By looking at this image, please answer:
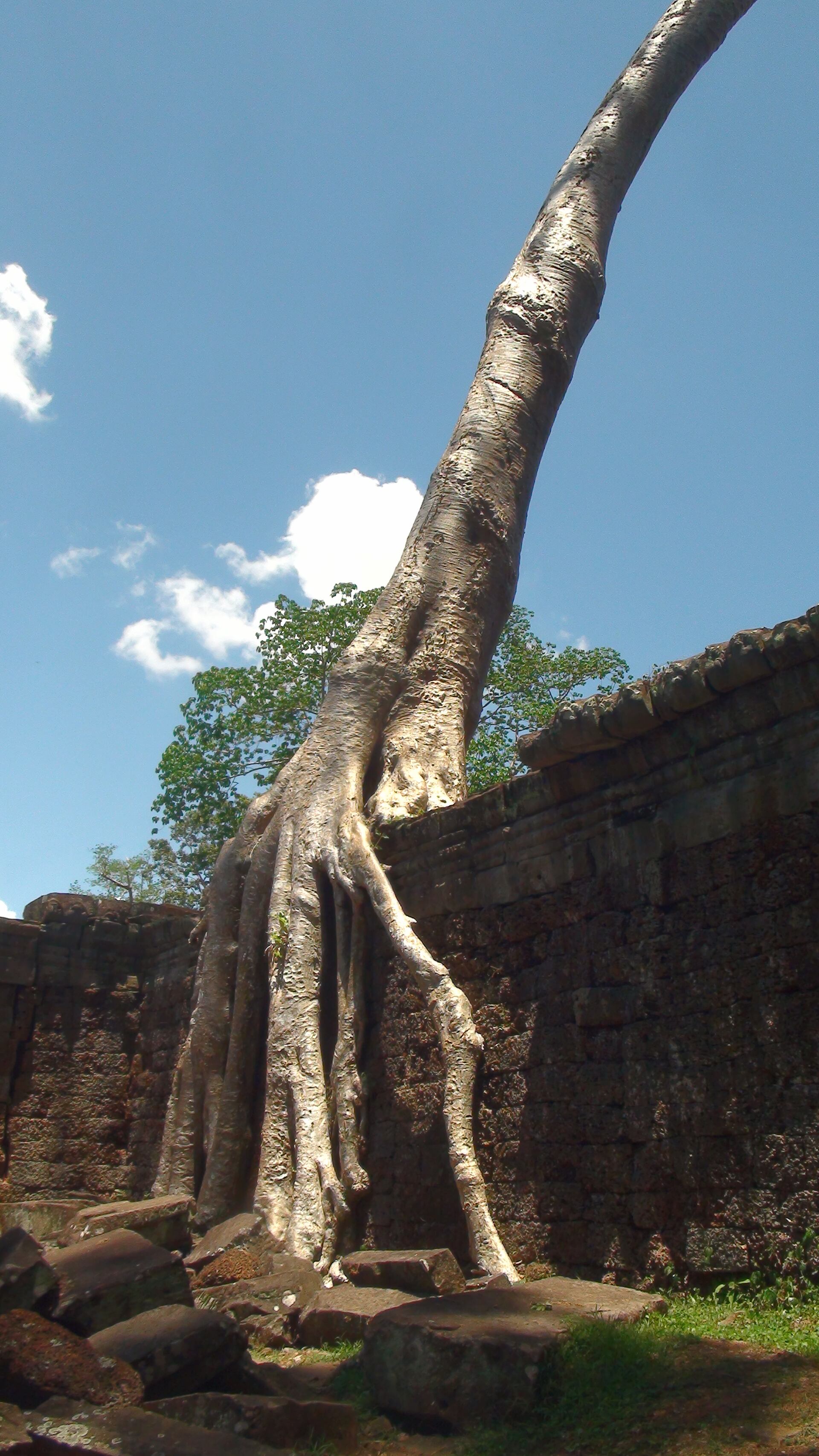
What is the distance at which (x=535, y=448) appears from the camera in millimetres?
8344

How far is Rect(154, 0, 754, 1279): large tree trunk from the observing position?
5.48m

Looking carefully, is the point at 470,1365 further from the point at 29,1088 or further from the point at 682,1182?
the point at 29,1088

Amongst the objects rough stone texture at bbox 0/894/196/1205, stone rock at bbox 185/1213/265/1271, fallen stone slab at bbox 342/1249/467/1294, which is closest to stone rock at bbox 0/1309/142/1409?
fallen stone slab at bbox 342/1249/467/1294

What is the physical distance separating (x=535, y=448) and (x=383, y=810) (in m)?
3.27

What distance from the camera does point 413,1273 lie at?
13.5ft

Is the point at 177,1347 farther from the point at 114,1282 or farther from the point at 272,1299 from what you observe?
the point at 272,1299

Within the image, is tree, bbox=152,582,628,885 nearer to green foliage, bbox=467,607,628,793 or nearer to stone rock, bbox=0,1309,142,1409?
green foliage, bbox=467,607,628,793

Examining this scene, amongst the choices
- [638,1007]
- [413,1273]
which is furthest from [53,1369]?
[638,1007]

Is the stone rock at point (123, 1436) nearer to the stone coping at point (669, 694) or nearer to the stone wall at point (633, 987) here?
the stone wall at point (633, 987)

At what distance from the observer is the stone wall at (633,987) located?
382 cm

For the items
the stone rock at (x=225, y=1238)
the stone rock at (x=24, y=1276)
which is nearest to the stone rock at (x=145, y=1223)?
the stone rock at (x=225, y=1238)

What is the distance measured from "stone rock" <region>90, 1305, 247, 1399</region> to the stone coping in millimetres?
2433

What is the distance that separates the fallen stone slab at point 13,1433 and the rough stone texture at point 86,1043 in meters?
5.39

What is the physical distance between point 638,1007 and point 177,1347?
2.01m
